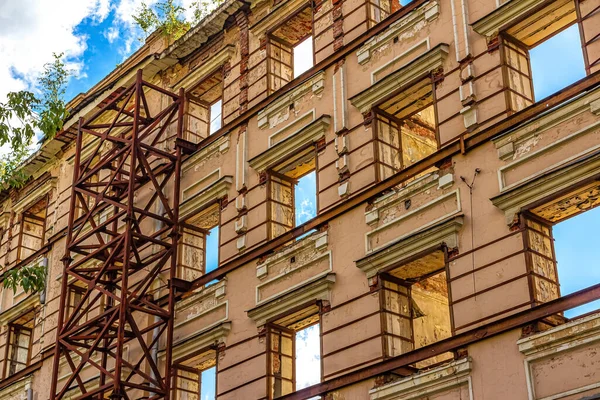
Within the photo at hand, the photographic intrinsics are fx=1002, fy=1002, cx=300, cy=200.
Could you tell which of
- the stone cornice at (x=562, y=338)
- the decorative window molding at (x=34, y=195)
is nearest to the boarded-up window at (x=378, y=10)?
the stone cornice at (x=562, y=338)

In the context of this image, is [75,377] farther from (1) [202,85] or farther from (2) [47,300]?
(1) [202,85]

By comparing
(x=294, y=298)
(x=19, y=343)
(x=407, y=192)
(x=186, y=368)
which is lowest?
(x=186, y=368)

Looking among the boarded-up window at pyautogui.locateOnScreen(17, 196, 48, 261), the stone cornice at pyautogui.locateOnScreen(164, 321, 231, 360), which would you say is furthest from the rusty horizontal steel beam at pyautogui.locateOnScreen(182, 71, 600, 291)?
the boarded-up window at pyautogui.locateOnScreen(17, 196, 48, 261)

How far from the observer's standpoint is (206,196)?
2081cm

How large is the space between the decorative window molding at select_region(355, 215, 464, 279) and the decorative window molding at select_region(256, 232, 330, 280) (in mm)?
1172

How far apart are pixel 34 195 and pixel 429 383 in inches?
655

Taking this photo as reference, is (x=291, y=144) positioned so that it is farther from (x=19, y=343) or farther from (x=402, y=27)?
(x=19, y=343)

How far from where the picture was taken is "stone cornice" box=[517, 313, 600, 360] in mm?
12727

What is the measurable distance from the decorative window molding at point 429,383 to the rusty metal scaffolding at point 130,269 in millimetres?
5551

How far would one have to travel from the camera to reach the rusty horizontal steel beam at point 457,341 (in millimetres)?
13086

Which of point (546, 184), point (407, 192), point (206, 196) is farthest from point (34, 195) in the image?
point (546, 184)

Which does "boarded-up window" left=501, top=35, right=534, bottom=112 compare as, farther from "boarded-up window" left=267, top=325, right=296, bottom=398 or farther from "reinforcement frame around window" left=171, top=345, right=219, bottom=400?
"reinforcement frame around window" left=171, top=345, right=219, bottom=400

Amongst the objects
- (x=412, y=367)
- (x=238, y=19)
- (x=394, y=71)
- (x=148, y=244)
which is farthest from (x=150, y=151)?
(x=412, y=367)

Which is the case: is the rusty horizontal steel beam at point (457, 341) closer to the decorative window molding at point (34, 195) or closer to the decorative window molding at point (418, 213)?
the decorative window molding at point (418, 213)
